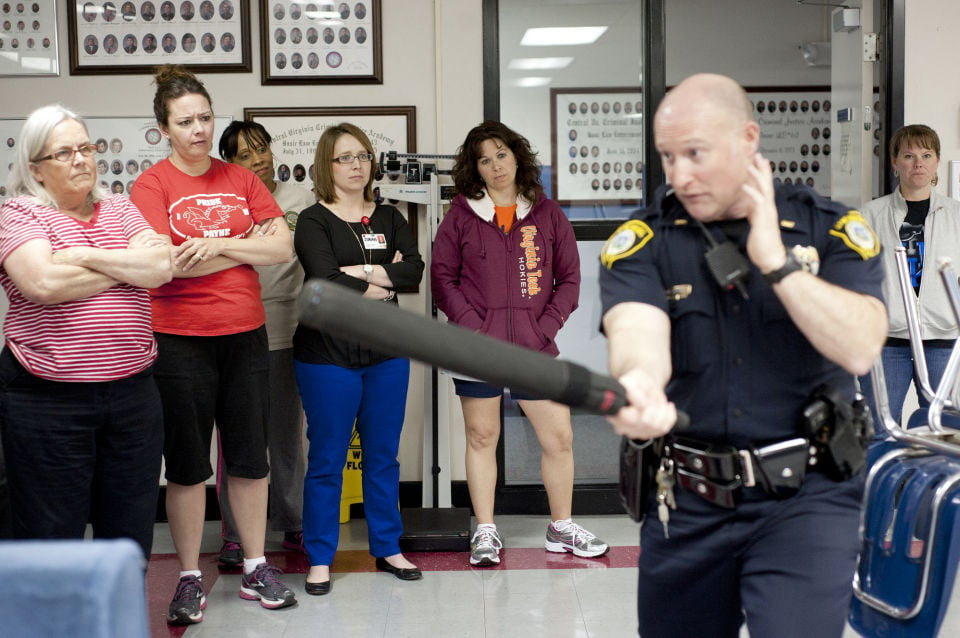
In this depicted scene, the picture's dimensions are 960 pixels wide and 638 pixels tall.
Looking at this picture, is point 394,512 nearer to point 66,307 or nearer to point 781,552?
point 66,307

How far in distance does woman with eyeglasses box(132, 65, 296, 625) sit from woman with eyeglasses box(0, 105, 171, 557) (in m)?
0.39

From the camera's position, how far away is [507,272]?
13.0 ft

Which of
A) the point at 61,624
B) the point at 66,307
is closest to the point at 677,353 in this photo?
the point at 61,624

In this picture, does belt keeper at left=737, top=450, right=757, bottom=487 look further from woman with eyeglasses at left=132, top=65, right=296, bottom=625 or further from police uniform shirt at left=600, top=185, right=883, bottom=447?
woman with eyeglasses at left=132, top=65, right=296, bottom=625

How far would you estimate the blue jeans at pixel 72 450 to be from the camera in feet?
8.71

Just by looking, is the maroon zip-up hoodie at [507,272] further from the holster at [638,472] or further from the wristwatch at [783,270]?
the wristwatch at [783,270]

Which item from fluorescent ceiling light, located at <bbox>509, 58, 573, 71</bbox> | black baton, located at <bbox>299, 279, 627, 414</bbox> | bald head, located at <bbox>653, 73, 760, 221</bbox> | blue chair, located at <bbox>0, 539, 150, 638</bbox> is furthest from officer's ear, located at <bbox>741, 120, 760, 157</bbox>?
fluorescent ceiling light, located at <bbox>509, 58, 573, 71</bbox>

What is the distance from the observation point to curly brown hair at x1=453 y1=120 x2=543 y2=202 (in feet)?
13.1

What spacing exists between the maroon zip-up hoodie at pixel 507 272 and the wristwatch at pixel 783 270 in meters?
2.26

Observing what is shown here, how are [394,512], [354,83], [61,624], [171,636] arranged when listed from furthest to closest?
1. [354,83]
2. [394,512]
3. [171,636]
4. [61,624]

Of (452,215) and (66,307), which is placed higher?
(452,215)

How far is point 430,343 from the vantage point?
4.07 ft

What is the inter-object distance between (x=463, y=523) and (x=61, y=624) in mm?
3081

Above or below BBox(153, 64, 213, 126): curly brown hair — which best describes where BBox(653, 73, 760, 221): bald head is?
below
